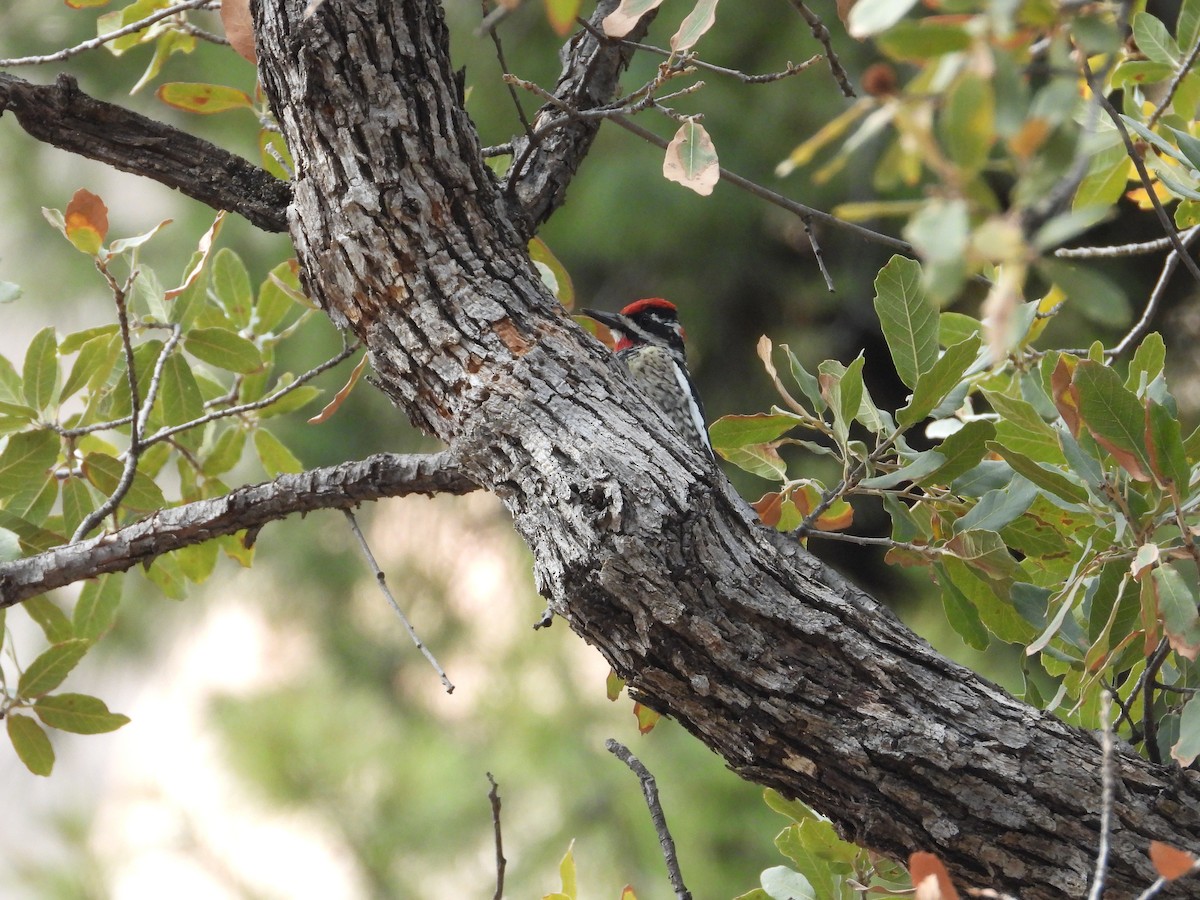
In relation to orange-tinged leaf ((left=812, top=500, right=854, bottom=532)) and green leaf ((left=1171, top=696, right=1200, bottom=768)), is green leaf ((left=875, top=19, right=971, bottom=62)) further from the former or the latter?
orange-tinged leaf ((left=812, top=500, right=854, bottom=532))

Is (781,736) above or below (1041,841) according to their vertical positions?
above

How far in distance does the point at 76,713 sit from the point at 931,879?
1.24m

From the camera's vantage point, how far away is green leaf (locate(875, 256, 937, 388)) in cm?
132

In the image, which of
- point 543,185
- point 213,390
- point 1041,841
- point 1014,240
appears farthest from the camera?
point 213,390

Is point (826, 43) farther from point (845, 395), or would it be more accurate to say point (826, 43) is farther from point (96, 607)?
point (96, 607)

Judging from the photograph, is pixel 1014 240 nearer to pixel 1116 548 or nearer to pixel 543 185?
pixel 1116 548

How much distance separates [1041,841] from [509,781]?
3720 millimetres

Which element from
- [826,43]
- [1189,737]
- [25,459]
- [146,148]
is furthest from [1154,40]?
[25,459]

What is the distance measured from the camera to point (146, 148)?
1425 mm

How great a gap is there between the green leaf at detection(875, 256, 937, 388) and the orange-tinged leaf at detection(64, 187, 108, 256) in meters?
0.99

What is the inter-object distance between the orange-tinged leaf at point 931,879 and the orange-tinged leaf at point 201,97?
4.45 ft

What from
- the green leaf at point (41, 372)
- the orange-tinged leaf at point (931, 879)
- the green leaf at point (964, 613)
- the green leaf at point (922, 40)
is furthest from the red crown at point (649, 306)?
the green leaf at point (922, 40)

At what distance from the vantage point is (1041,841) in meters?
1.12

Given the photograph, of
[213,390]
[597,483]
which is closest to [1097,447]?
[597,483]
